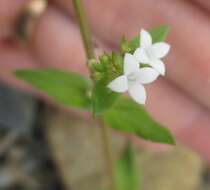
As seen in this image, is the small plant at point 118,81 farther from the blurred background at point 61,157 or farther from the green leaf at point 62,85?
the blurred background at point 61,157

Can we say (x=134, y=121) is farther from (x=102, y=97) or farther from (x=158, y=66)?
(x=158, y=66)

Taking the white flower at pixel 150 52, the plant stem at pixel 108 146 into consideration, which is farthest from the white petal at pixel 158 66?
the plant stem at pixel 108 146

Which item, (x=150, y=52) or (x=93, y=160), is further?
(x=93, y=160)

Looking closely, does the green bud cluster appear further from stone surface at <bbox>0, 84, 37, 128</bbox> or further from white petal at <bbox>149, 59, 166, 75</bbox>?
stone surface at <bbox>0, 84, 37, 128</bbox>

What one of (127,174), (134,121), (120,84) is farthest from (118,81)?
(127,174)

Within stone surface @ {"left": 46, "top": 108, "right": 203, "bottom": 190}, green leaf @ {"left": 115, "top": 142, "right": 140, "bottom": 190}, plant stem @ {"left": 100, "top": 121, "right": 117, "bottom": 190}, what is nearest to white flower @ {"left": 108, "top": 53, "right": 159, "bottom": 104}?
plant stem @ {"left": 100, "top": 121, "right": 117, "bottom": 190}
